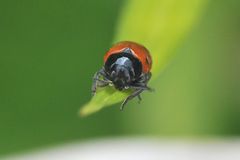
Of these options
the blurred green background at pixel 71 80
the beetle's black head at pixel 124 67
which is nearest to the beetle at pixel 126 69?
the beetle's black head at pixel 124 67

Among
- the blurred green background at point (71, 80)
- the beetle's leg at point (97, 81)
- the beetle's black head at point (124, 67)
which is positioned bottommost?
the beetle's leg at point (97, 81)

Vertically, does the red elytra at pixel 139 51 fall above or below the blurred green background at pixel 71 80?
below

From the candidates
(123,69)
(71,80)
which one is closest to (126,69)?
(123,69)

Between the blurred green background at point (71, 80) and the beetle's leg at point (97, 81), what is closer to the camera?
the beetle's leg at point (97, 81)

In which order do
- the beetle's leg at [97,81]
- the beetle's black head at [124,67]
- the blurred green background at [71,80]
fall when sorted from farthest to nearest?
the blurred green background at [71,80]
the beetle's black head at [124,67]
the beetle's leg at [97,81]

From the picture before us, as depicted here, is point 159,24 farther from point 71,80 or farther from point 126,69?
point 71,80

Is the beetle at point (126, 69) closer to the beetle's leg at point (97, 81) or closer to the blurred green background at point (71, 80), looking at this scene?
the beetle's leg at point (97, 81)

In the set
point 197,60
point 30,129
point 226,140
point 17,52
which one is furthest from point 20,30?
point 226,140

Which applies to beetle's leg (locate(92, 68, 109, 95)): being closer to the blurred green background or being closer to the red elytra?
the red elytra

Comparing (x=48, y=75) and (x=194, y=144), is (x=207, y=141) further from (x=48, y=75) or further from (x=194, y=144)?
(x=48, y=75)
